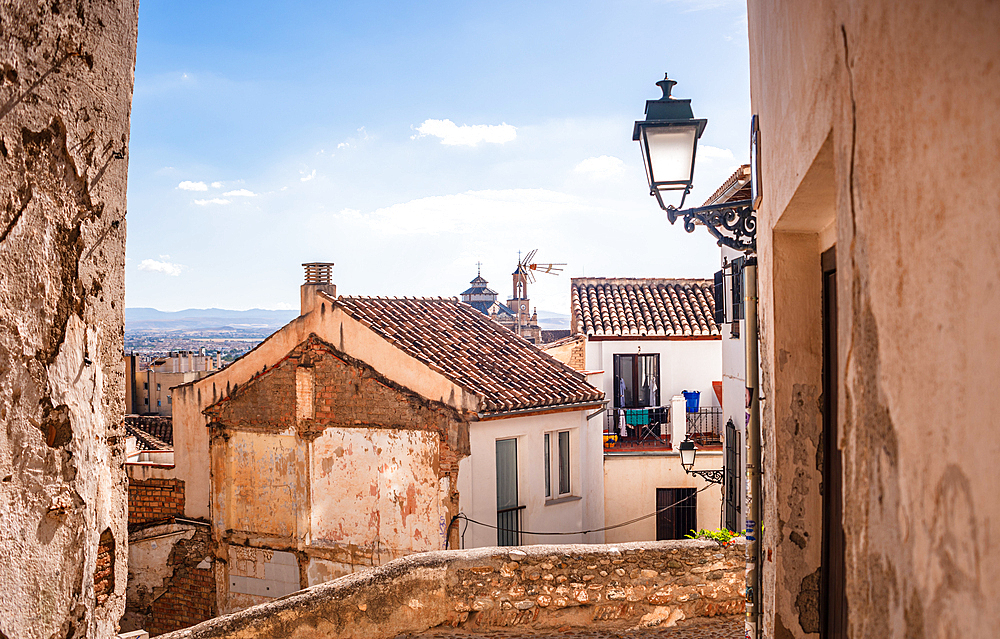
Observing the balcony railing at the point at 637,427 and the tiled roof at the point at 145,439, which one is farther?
the tiled roof at the point at 145,439

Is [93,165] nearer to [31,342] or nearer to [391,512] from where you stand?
[31,342]

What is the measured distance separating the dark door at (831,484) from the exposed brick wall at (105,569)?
2498 mm

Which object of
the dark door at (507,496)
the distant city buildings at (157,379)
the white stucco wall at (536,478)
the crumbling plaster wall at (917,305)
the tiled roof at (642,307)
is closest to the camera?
the crumbling plaster wall at (917,305)

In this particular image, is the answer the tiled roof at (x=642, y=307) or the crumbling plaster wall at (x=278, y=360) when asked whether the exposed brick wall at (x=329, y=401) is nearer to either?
the crumbling plaster wall at (x=278, y=360)

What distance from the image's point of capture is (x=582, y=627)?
24.2ft

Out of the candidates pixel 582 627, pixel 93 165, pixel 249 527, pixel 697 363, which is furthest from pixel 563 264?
pixel 93 165

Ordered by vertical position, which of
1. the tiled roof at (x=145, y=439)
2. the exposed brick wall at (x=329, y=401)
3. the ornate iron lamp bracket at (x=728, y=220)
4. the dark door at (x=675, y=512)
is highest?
the ornate iron lamp bracket at (x=728, y=220)

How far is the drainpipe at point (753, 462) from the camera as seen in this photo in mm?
4125

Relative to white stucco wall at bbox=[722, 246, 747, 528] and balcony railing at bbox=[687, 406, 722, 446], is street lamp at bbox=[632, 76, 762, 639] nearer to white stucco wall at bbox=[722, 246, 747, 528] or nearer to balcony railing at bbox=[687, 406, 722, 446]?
white stucco wall at bbox=[722, 246, 747, 528]

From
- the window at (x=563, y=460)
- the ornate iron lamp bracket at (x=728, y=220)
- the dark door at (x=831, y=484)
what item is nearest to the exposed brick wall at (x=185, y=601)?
the window at (x=563, y=460)

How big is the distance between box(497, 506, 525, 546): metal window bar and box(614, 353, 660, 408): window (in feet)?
24.4

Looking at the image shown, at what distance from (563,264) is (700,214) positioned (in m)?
33.9

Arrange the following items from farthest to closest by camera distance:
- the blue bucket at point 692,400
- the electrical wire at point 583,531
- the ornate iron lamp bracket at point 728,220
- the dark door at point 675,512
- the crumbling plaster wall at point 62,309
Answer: the blue bucket at point 692,400 < the dark door at point 675,512 < the electrical wire at point 583,531 < the ornate iron lamp bracket at point 728,220 < the crumbling plaster wall at point 62,309

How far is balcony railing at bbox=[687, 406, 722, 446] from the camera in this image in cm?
1804
